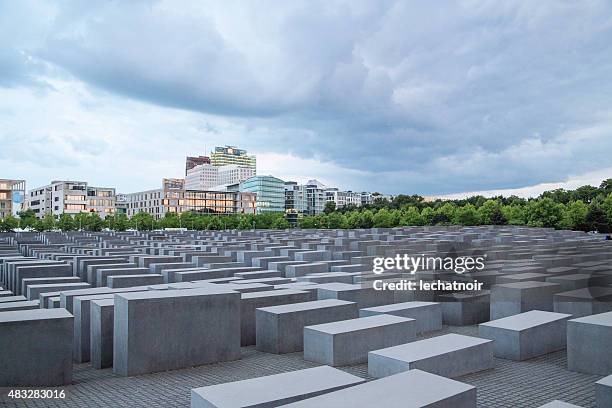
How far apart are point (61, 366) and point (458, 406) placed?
16.6ft

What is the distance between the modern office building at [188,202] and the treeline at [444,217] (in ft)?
79.2

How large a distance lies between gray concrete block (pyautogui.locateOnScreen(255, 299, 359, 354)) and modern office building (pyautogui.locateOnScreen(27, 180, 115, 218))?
119m

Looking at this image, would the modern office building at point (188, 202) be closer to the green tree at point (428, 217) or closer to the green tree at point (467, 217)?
the green tree at point (428, 217)

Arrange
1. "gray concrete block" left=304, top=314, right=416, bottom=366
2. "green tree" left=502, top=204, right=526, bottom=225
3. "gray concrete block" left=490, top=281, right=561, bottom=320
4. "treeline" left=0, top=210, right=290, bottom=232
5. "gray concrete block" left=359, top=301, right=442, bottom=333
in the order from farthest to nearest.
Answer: "treeline" left=0, top=210, right=290, bottom=232
"green tree" left=502, top=204, right=526, bottom=225
"gray concrete block" left=490, top=281, right=561, bottom=320
"gray concrete block" left=359, top=301, right=442, bottom=333
"gray concrete block" left=304, top=314, right=416, bottom=366

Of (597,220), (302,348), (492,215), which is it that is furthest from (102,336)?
(492,215)

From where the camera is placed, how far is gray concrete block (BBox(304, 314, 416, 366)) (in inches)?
291

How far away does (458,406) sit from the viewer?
4.46 metres

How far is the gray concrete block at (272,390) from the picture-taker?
4555 mm

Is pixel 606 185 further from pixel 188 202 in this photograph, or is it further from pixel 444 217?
pixel 188 202

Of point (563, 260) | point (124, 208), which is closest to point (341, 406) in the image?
point (563, 260)

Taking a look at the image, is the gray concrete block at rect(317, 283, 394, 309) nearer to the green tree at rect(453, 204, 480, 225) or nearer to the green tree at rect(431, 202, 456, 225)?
the green tree at rect(453, 204, 480, 225)

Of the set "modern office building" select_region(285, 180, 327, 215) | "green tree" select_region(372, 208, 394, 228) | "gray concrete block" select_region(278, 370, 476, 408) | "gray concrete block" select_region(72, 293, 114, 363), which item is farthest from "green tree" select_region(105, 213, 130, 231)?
"gray concrete block" select_region(278, 370, 476, 408)

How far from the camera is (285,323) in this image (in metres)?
8.31

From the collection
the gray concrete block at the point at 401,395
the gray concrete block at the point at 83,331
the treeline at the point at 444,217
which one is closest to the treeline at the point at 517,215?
the treeline at the point at 444,217
